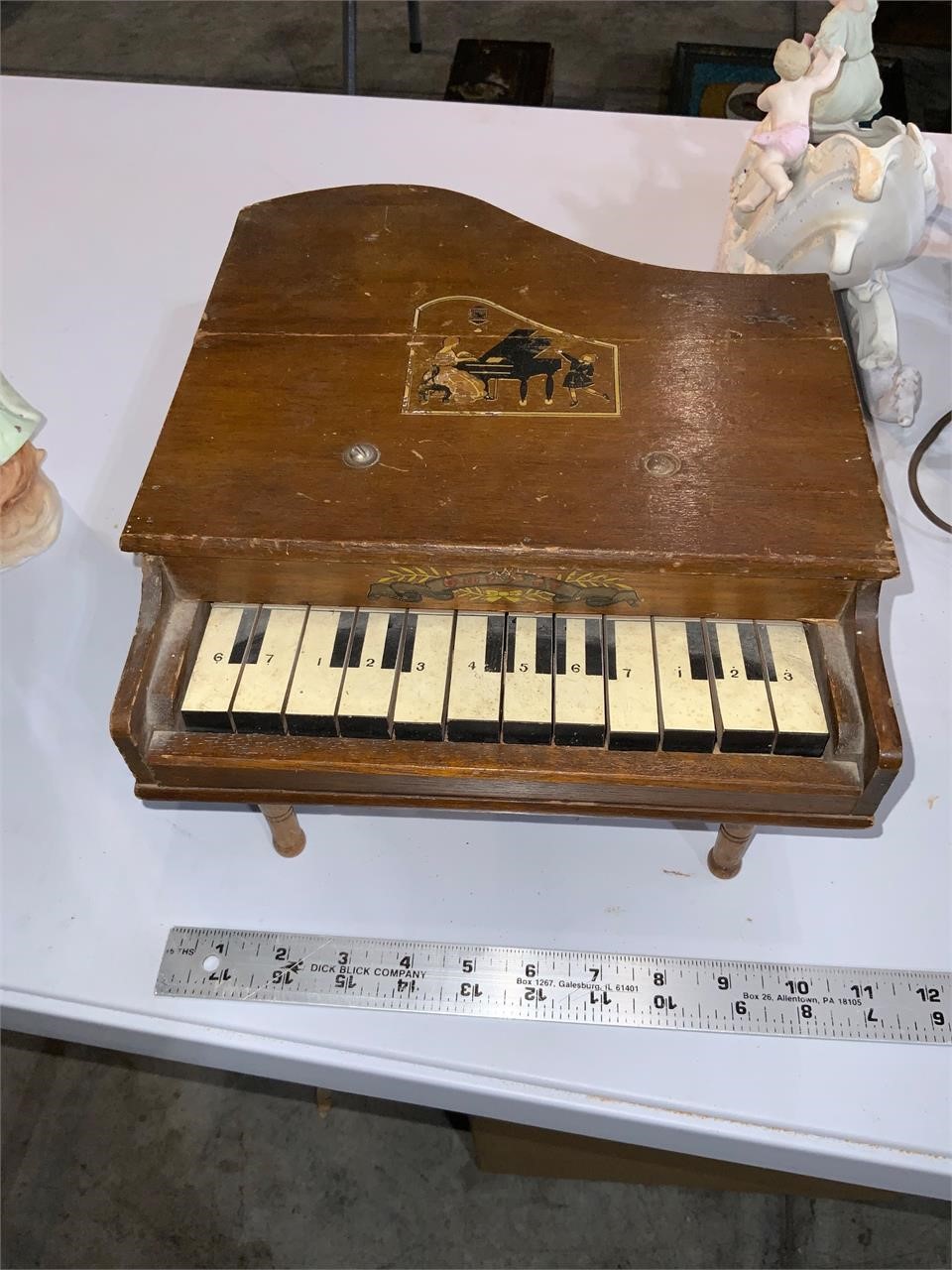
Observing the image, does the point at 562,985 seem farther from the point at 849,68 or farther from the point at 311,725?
the point at 849,68

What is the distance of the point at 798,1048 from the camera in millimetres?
1354

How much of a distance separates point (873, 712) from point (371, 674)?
1.77ft

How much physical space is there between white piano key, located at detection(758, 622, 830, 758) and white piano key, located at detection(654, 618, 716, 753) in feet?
0.24

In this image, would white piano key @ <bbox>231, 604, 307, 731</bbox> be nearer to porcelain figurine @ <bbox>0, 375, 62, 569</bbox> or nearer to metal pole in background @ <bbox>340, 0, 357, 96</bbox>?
porcelain figurine @ <bbox>0, 375, 62, 569</bbox>

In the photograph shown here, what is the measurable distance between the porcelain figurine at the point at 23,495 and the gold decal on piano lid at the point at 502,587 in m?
0.65

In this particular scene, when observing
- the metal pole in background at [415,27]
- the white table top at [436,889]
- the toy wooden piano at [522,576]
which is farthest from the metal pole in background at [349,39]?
the toy wooden piano at [522,576]

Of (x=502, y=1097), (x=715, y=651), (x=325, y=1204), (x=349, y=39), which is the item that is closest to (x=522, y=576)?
(x=715, y=651)

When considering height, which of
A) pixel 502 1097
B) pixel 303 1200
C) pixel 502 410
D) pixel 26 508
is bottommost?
pixel 303 1200

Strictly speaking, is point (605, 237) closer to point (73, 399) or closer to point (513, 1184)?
point (73, 399)

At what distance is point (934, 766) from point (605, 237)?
1257mm

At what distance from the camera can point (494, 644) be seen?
1.26 m

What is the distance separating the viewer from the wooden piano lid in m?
1.19

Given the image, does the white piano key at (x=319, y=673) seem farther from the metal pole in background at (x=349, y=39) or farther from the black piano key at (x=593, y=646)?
the metal pole in background at (x=349, y=39)

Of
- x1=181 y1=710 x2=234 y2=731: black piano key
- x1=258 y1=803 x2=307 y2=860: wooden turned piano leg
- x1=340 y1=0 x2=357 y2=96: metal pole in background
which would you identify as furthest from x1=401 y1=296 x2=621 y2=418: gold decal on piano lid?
x1=340 y1=0 x2=357 y2=96: metal pole in background
